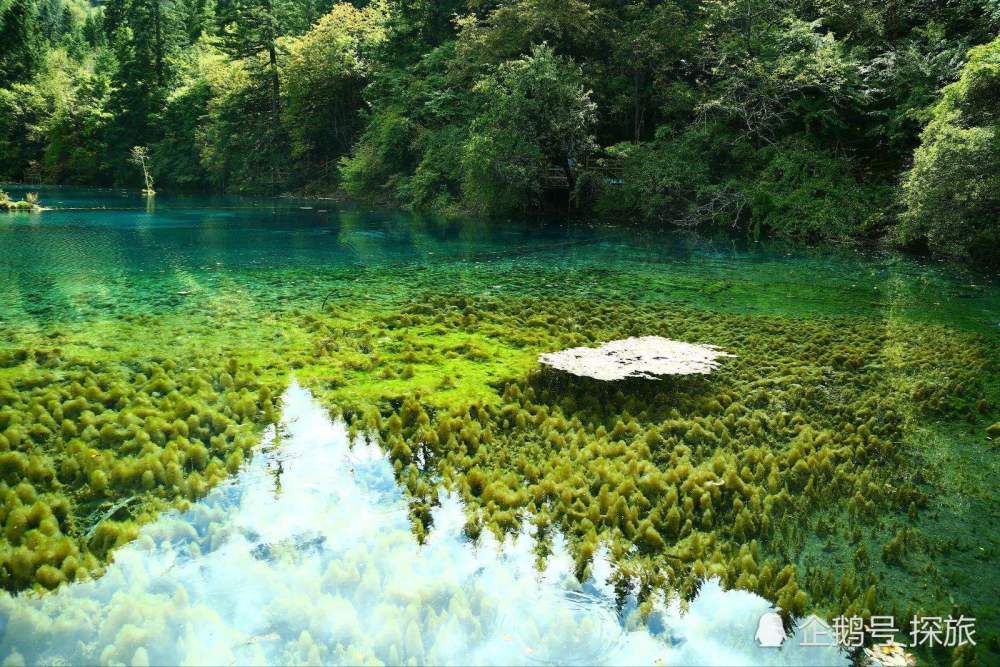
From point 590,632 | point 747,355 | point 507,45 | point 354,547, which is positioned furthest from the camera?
point 507,45

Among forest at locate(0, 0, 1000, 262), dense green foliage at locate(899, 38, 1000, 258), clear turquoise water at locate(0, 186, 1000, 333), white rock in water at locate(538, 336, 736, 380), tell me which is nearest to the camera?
white rock in water at locate(538, 336, 736, 380)

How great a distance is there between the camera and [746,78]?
24328mm

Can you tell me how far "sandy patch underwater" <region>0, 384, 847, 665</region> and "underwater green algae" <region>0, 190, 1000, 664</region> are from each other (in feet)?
0.75

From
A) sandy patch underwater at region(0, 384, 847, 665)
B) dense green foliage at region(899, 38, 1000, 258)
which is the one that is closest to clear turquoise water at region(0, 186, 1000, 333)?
dense green foliage at region(899, 38, 1000, 258)

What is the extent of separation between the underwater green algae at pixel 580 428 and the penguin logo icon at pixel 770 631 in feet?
0.47

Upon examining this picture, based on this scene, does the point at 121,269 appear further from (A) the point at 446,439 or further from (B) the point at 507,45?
(B) the point at 507,45

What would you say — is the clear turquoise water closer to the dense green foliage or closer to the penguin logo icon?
the dense green foliage

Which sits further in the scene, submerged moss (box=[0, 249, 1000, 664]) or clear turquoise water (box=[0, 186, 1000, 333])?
clear turquoise water (box=[0, 186, 1000, 333])

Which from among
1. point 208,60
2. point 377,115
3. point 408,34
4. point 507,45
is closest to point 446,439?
point 507,45

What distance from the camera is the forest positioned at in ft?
62.0

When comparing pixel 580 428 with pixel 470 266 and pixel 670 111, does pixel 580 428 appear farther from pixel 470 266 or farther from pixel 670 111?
pixel 670 111

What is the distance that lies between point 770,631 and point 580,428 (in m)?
2.71

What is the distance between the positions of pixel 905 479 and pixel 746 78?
22.2 metres

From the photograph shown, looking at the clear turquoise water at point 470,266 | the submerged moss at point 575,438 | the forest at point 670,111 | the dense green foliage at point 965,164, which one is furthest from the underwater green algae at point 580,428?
the forest at point 670,111
